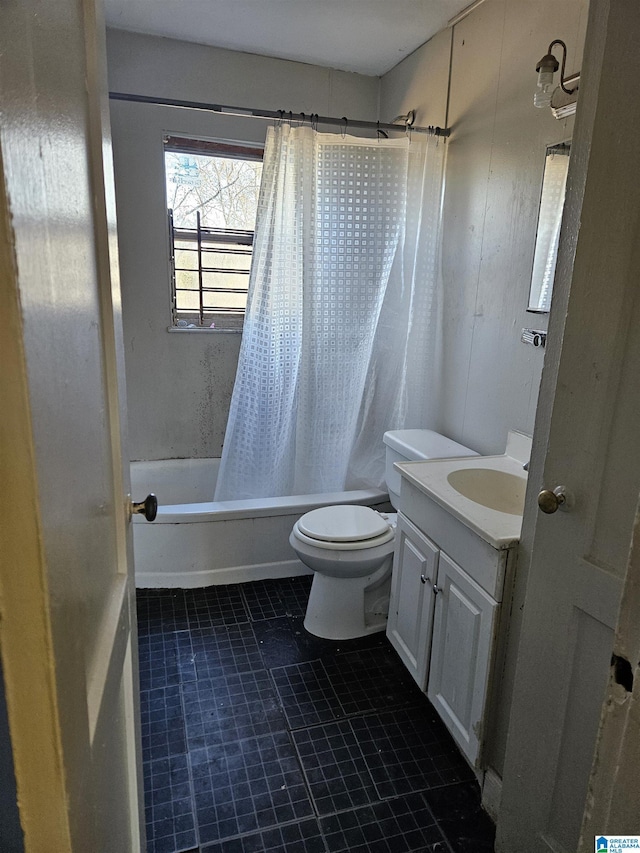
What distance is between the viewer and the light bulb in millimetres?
1611

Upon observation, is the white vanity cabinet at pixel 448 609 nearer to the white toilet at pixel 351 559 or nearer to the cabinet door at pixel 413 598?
the cabinet door at pixel 413 598

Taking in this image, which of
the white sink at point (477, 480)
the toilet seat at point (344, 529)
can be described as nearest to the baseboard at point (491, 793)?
the white sink at point (477, 480)

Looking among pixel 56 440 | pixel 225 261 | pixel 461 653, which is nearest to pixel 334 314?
pixel 225 261

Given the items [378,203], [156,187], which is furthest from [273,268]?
[156,187]

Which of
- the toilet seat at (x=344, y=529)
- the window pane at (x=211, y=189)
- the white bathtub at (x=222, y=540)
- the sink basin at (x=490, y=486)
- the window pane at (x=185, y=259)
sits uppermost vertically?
the window pane at (x=211, y=189)

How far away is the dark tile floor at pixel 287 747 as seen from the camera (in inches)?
57.3

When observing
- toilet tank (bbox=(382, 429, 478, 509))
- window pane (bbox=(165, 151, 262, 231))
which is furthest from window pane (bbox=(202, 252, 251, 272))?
toilet tank (bbox=(382, 429, 478, 509))

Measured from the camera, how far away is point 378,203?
2.48 m

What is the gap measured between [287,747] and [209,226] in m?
2.54

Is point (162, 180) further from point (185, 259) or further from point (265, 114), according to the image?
point (265, 114)

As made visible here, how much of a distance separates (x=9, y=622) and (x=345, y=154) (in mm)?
2440

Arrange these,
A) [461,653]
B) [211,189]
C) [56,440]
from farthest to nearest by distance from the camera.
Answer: [211,189]
[461,653]
[56,440]

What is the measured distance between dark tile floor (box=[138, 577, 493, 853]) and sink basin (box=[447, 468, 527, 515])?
746 mm

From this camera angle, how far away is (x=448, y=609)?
168 cm
